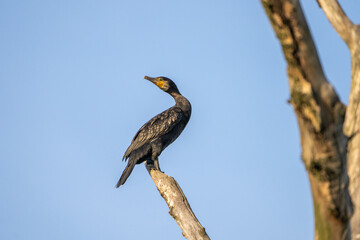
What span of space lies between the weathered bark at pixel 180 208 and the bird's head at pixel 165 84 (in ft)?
12.0

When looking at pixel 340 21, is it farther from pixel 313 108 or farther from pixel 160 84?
pixel 160 84

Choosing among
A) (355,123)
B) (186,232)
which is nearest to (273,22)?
(355,123)

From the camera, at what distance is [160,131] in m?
8.39

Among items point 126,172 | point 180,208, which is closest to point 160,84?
point 126,172

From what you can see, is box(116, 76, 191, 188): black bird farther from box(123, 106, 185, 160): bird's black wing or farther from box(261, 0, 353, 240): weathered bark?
box(261, 0, 353, 240): weathered bark

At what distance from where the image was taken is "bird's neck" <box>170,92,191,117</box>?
356 inches

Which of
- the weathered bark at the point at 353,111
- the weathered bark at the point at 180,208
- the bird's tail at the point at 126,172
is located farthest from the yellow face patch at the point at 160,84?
the weathered bark at the point at 353,111

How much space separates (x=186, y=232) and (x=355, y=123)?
2.46 m

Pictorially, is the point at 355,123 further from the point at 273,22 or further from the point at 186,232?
the point at 186,232

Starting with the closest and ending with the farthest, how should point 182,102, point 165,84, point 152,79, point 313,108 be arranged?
1. point 313,108
2. point 182,102
3. point 165,84
4. point 152,79

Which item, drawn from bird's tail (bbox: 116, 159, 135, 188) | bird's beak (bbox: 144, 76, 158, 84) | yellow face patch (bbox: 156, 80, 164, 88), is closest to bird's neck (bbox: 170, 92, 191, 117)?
yellow face patch (bbox: 156, 80, 164, 88)

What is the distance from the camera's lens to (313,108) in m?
2.39

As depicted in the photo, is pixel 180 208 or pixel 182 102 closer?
pixel 180 208

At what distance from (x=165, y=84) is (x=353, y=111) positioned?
672 centimetres
